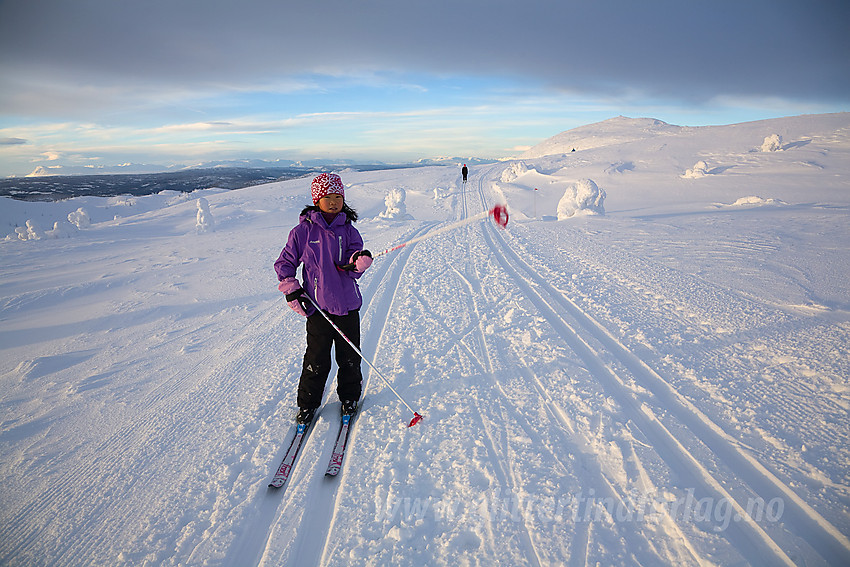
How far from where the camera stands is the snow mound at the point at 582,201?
52.4 feet

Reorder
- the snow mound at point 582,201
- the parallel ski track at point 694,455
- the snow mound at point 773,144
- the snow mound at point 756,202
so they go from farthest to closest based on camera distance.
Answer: the snow mound at point 773,144
the snow mound at point 582,201
the snow mound at point 756,202
the parallel ski track at point 694,455

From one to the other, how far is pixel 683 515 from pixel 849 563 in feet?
2.63

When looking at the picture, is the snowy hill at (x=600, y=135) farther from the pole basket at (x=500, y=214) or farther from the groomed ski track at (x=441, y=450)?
the pole basket at (x=500, y=214)

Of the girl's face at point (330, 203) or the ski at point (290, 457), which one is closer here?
the ski at point (290, 457)

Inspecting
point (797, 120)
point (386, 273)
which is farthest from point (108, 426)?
point (797, 120)

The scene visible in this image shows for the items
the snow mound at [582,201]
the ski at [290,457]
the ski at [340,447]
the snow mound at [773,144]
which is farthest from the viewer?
the snow mound at [773,144]

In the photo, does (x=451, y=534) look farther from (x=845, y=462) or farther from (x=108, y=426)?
(x=108, y=426)

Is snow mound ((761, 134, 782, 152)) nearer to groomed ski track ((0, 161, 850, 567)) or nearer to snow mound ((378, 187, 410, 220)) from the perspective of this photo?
snow mound ((378, 187, 410, 220))

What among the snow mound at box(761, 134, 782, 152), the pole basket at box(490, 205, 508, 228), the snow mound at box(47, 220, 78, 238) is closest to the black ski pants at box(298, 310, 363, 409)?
the pole basket at box(490, 205, 508, 228)

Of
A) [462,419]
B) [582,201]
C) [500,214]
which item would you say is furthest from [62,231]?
[582,201]

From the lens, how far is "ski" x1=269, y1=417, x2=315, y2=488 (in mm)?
2801

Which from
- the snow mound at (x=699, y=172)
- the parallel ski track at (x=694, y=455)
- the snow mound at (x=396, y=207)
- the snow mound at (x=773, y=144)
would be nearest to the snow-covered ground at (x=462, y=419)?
the parallel ski track at (x=694, y=455)

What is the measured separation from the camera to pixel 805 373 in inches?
148

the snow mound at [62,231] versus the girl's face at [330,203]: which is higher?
the girl's face at [330,203]
